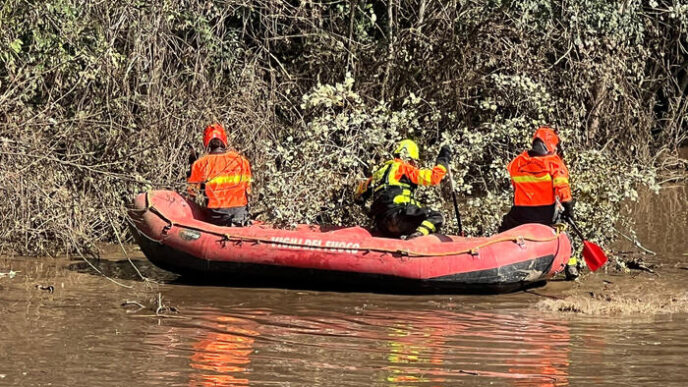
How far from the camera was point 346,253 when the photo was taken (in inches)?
474

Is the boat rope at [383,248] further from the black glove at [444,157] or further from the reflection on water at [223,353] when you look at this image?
the reflection on water at [223,353]

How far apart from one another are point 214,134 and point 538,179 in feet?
10.6

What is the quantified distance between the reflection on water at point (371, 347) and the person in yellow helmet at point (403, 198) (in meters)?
1.60

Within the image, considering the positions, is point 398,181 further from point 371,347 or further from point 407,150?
point 371,347

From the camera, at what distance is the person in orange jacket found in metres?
12.9

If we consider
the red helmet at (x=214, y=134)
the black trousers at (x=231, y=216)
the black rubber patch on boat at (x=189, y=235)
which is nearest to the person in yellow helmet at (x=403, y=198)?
the black trousers at (x=231, y=216)

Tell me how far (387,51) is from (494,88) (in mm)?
1513

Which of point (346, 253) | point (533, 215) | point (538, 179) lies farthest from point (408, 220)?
point (538, 179)

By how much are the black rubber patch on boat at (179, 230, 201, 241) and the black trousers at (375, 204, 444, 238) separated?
71.0 inches

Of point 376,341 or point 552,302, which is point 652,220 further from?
point 376,341

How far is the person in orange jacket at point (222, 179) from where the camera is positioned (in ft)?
42.4

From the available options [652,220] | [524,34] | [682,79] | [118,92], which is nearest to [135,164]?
[118,92]

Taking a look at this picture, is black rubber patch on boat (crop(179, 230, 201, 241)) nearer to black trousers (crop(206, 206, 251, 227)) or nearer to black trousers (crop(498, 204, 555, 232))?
black trousers (crop(206, 206, 251, 227))

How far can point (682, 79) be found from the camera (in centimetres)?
1986
